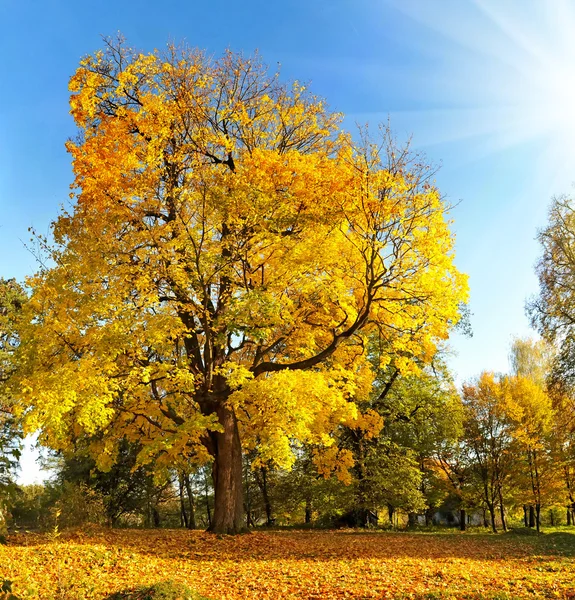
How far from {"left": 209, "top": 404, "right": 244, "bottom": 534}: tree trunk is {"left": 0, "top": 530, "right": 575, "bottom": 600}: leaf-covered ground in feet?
3.38

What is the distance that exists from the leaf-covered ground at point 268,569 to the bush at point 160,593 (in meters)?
0.47

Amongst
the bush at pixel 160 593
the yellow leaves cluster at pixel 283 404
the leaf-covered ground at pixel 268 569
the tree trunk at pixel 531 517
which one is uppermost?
the yellow leaves cluster at pixel 283 404

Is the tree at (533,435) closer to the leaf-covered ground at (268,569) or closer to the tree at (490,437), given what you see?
the tree at (490,437)

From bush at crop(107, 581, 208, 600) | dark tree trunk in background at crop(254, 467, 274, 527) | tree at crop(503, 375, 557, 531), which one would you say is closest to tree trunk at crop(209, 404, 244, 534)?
bush at crop(107, 581, 208, 600)

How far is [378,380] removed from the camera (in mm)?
25719

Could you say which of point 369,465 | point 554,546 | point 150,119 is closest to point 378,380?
point 369,465

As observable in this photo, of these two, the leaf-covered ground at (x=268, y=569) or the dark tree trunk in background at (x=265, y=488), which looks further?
the dark tree trunk in background at (x=265, y=488)

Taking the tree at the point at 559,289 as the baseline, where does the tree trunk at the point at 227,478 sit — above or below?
below

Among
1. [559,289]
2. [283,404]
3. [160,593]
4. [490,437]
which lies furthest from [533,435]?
[160,593]

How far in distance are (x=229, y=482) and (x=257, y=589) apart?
709 cm

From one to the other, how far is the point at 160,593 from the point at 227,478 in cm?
851

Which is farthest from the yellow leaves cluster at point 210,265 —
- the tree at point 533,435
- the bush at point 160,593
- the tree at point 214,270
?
the tree at point 533,435

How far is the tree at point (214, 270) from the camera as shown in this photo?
39.4 ft

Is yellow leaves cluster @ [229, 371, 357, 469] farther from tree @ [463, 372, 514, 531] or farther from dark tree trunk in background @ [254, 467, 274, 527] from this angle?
dark tree trunk in background @ [254, 467, 274, 527]
